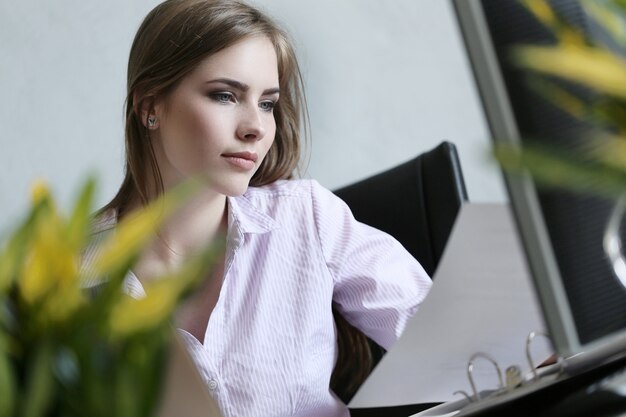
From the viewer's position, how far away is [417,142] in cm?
257

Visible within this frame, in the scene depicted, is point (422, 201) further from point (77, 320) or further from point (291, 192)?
point (77, 320)

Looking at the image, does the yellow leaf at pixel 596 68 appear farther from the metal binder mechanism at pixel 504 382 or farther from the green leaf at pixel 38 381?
the metal binder mechanism at pixel 504 382

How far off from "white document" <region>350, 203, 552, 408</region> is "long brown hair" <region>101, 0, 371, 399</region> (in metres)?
0.58

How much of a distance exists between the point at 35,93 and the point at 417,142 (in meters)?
0.94

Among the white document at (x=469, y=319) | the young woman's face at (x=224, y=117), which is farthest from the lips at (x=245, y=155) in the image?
the white document at (x=469, y=319)

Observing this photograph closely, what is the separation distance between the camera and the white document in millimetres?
739

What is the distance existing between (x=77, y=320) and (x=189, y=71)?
1215mm

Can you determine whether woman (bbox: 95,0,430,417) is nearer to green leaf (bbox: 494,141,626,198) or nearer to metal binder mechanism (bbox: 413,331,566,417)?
metal binder mechanism (bbox: 413,331,566,417)

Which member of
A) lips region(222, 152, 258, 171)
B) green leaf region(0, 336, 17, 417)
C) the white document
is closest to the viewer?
green leaf region(0, 336, 17, 417)

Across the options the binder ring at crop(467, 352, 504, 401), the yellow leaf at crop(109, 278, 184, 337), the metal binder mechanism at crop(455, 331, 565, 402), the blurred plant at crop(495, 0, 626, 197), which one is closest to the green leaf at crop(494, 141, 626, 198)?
the blurred plant at crop(495, 0, 626, 197)

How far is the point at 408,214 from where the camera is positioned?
1422 millimetres

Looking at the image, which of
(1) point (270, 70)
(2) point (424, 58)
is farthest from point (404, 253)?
(2) point (424, 58)

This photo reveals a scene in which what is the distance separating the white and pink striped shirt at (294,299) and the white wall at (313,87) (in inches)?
30.9

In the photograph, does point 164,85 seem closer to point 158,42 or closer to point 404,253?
point 158,42
